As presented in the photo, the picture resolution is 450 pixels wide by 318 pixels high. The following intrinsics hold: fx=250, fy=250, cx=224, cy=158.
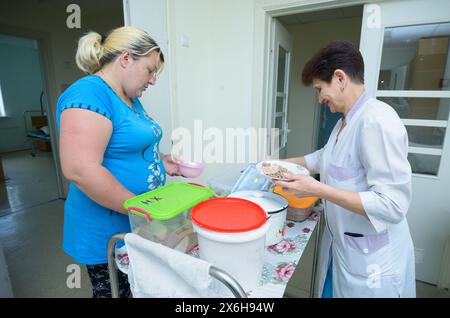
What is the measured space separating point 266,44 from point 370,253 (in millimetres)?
1750

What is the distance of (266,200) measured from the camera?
977mm

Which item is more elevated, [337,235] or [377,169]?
[377,169]

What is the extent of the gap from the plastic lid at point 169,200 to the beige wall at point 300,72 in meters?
3.38

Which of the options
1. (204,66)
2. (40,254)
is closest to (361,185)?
(204,66)

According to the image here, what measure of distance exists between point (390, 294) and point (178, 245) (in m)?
0.78

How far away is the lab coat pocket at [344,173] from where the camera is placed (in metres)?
0.88

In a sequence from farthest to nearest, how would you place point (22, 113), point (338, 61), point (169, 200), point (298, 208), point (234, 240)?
point (22, 113) → point (298, 208) → point (338, 61) → point (169, 200) → point (234, 240)

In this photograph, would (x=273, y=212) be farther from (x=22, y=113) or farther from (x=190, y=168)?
(x=22, y=113)

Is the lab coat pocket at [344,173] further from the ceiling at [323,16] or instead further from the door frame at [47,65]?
the door frame at [47,65]

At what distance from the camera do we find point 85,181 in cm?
73

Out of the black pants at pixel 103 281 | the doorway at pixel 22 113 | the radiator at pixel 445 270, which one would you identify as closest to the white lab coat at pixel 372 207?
the black pants at pixel 103 281

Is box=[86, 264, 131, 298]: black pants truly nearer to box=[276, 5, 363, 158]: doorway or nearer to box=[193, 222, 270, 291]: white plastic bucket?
box=[193, 222, 270, 291]: white plastic bucket
